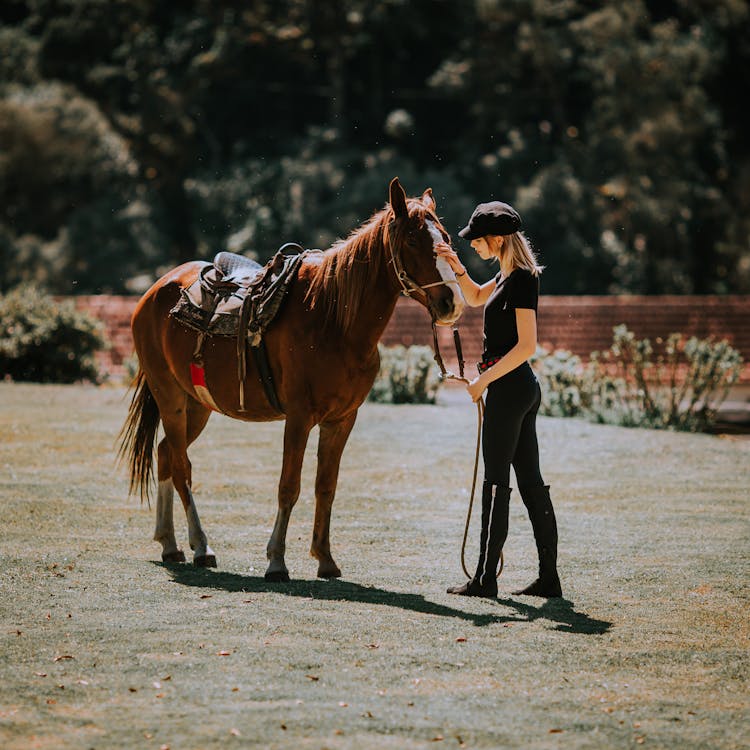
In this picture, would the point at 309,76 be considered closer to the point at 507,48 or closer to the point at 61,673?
the point at 507,48

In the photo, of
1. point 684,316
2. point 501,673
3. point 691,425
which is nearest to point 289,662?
point 501,673

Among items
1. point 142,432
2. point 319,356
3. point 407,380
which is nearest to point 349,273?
point 319,356

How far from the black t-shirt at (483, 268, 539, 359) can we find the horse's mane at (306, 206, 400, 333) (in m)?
0.71

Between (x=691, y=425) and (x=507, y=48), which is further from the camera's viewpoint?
(x=507, y=48)

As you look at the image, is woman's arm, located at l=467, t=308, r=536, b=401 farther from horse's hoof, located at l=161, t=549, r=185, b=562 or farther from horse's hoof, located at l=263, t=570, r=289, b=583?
horse's hoof, located at l=161, t=549, r=185, b=562

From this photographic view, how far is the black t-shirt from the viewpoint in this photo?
265 inches

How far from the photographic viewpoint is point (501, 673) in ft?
18.5

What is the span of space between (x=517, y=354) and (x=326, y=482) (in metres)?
1.58

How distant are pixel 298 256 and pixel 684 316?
2087 cm

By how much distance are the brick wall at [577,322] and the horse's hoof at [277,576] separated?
1564 cm

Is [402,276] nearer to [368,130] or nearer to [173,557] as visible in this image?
[173,557]

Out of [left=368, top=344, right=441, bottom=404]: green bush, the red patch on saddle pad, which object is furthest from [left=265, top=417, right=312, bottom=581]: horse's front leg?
[left=368, top=344, right=441, bottom=404]: green bush

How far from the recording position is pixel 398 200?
6.77 m

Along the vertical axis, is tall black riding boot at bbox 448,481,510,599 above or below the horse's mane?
below
